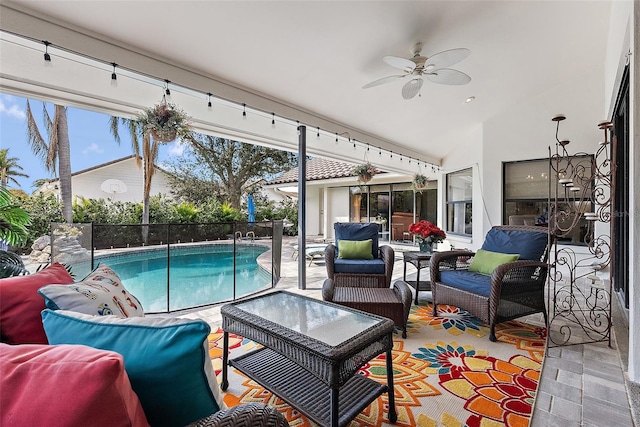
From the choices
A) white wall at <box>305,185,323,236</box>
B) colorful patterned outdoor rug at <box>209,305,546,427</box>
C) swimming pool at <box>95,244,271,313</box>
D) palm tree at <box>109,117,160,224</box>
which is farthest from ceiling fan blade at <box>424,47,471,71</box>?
palm tree at <box>109,117,160,224</box>

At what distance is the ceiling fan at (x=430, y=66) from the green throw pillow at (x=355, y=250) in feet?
6.86

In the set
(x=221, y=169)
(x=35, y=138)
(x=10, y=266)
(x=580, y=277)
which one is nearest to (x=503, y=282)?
(x=580, y=277)

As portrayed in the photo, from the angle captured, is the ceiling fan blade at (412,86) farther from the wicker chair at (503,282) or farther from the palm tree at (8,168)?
the palm tree at (8,168)

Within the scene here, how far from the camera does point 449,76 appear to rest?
131 inches

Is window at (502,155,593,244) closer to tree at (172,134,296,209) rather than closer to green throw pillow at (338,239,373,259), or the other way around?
green throw pillow at (338,239,373,259)

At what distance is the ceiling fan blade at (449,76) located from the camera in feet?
10.6

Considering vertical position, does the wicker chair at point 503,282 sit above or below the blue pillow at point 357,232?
below

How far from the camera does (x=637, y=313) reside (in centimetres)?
199

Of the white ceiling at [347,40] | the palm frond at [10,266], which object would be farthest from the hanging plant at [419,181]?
the palm frond at [10,266]

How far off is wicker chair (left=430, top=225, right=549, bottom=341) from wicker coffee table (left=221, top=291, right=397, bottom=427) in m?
1.46

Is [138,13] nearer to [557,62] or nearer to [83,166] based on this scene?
[557,62]

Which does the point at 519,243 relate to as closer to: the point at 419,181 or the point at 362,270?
the point at 362,270

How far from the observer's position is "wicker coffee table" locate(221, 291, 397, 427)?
1503mm

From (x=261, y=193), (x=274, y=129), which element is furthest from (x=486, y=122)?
(x=261, y=193)
